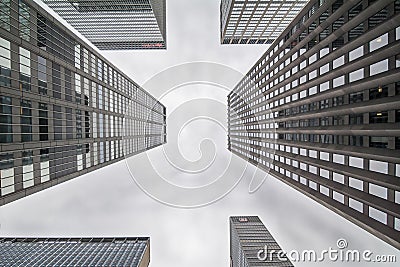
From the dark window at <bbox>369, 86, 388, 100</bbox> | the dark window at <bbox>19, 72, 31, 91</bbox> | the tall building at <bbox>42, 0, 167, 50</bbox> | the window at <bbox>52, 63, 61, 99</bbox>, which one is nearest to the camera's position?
the dark window at <bbox>369, 86, 388, 100</bbox>

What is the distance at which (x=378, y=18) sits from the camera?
84.6ft

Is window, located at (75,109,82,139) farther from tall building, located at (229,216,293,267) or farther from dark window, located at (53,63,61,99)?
tall building, located at (229,216,293,267)

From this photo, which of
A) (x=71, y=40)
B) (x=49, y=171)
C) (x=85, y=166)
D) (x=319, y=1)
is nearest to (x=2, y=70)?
(x=49, y=171)

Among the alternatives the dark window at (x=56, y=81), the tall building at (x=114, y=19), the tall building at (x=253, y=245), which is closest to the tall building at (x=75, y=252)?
the tall building at (x=253, y=245)

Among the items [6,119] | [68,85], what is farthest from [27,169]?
[68,85]

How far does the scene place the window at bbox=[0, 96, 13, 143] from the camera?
28.1 meters

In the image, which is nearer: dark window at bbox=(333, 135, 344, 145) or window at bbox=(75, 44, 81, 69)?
dark window at bbox=(333, 135, 344, 145)

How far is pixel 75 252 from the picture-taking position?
126062 millimetres

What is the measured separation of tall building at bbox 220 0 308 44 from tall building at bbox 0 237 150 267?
326ft

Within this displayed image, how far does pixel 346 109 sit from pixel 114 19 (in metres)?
119

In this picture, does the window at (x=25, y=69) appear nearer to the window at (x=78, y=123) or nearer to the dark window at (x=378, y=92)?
the window at (x=78, y=123)

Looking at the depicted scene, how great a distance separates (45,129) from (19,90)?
6.82m

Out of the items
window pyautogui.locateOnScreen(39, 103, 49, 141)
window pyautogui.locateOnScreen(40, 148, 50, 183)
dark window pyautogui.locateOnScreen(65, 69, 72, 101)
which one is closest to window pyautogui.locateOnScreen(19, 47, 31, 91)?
window pyautogui.locateOnScreen(39, 103, 49, 141)

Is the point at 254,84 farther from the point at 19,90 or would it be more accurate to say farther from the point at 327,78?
the point at 19,90
